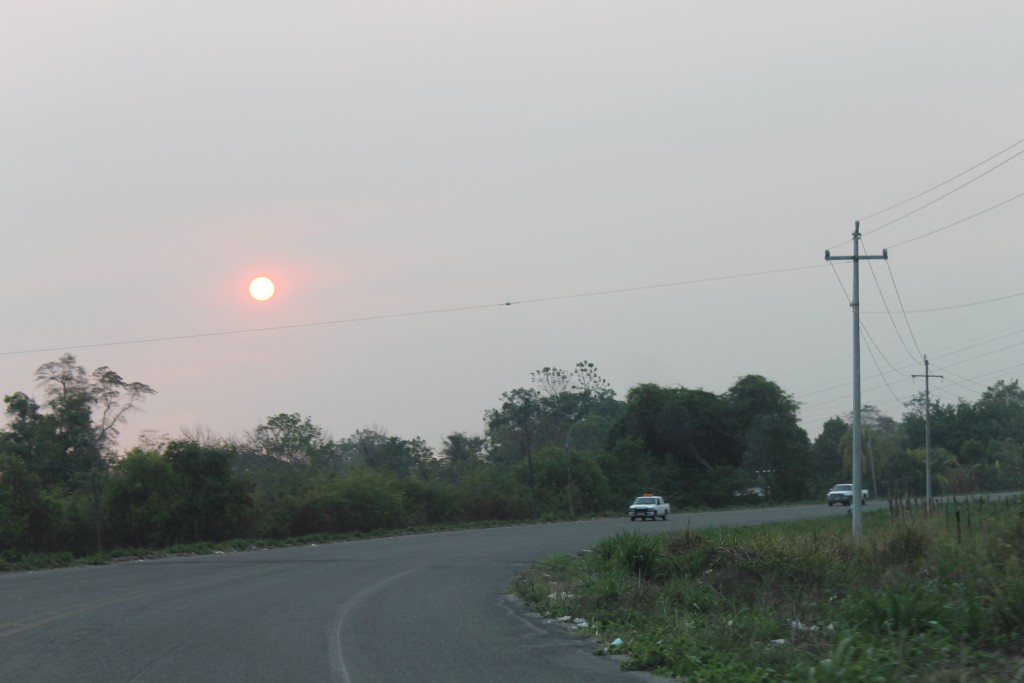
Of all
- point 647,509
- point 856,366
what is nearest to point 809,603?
point 856,366

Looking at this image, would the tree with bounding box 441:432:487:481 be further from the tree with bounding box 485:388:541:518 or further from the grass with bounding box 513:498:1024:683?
the grass with bounding box 513:498:1024:683

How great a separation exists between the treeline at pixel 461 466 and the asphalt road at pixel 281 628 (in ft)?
43.3

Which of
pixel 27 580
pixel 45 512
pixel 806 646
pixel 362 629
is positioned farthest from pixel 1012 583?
pixel 45 512

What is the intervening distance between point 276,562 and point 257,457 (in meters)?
39.9

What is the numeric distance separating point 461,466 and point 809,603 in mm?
77265

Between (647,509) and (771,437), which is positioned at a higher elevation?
(771,437)

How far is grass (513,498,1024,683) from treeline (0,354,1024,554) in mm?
23708

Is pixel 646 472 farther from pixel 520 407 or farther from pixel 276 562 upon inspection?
pixel 276 562

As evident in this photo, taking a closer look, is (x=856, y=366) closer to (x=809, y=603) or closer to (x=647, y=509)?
(x=809, y=603)

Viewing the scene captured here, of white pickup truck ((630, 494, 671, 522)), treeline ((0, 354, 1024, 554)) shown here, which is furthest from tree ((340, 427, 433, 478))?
white pickup truck ((630, 494, 671, 522))

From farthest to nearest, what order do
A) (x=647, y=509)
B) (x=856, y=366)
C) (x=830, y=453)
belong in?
(x=830, y=453), (x=647, y=509), (x=856, y=366)

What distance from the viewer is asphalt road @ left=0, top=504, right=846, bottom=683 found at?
1083 cm

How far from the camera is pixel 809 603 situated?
14695mm

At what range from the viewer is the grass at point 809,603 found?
982 centimetres
